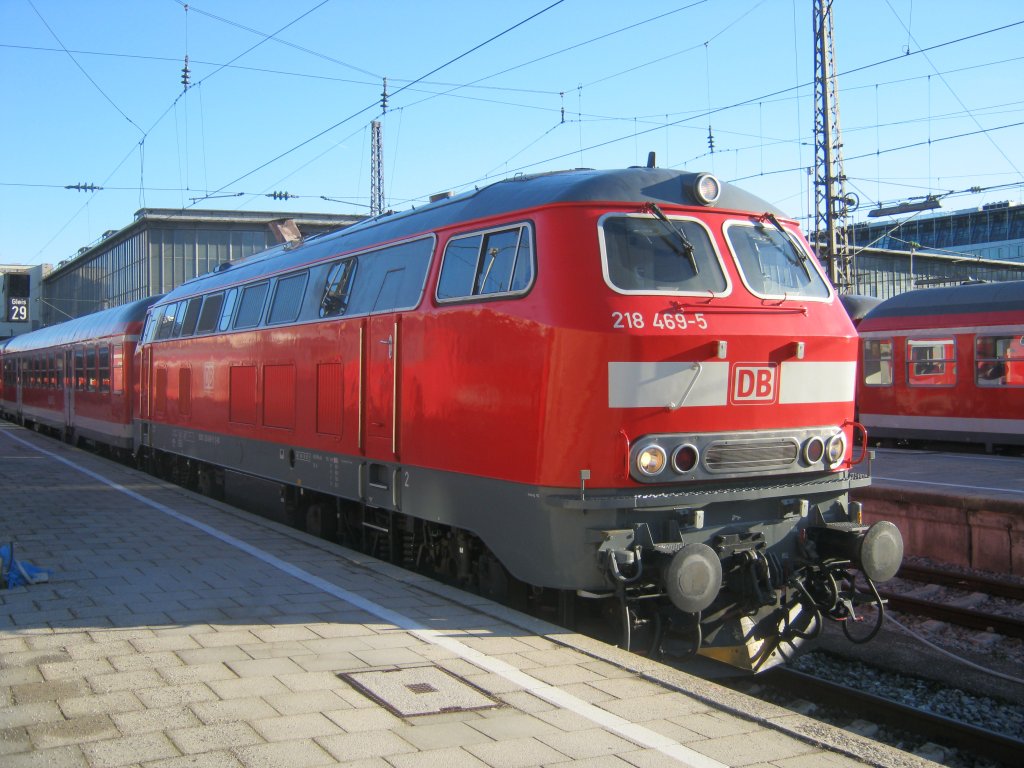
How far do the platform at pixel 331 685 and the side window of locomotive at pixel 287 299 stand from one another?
3153mm

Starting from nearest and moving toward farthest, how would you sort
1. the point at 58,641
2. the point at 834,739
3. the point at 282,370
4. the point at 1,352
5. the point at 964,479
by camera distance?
the point at 834,739 → the point at 58,641 → the point at 282,370 → the point at 964,479 → the point at 1,352

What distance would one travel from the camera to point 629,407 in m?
6.32

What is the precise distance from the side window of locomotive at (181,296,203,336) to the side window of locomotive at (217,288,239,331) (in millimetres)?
1343

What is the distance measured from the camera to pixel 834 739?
4.74 metres

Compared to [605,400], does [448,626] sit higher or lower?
lower

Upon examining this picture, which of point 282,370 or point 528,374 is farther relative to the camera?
point 282,370

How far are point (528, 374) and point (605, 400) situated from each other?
591 mm

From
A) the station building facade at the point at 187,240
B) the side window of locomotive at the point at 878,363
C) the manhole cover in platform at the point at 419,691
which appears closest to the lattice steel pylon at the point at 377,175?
the station building facade at the point at 187,240

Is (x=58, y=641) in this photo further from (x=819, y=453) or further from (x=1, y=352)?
(x=1, y=352)

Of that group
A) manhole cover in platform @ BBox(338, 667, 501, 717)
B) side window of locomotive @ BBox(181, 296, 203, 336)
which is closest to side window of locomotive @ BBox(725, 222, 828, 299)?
manhole cover in platform @ BBox(338, 667, 501, 717)

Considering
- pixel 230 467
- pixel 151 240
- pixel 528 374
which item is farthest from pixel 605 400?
pixel 151 240

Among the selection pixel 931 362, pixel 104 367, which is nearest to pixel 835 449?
pixel 931 362

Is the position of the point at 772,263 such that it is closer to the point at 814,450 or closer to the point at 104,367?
the point at 814,450

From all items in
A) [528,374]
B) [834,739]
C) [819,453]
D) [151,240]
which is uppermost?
[151,240]
